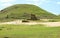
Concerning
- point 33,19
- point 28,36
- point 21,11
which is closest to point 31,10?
point 21,11

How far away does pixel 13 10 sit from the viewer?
197m

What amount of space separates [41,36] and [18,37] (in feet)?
12.9

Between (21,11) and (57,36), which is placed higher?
(57,36)

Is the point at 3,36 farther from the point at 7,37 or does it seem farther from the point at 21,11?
the point at 21,11

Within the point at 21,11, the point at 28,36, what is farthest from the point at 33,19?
the point at 21,11

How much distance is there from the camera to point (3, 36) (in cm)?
3584

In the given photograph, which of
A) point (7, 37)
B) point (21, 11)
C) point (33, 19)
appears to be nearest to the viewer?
point (7, 37)

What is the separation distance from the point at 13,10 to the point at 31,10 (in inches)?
673

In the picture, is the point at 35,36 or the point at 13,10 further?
the point at 13,10

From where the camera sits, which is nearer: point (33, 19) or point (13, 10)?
point (33, 19)

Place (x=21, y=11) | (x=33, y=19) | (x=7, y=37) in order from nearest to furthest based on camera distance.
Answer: (x=7, y=37)
(x=33, y=19)
(x=21, y=11)

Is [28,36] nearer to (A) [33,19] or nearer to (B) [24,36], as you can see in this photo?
(B) [24,36]

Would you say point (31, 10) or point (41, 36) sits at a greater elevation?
point (41, 36)

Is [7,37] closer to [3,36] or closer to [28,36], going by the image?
[3,36]
